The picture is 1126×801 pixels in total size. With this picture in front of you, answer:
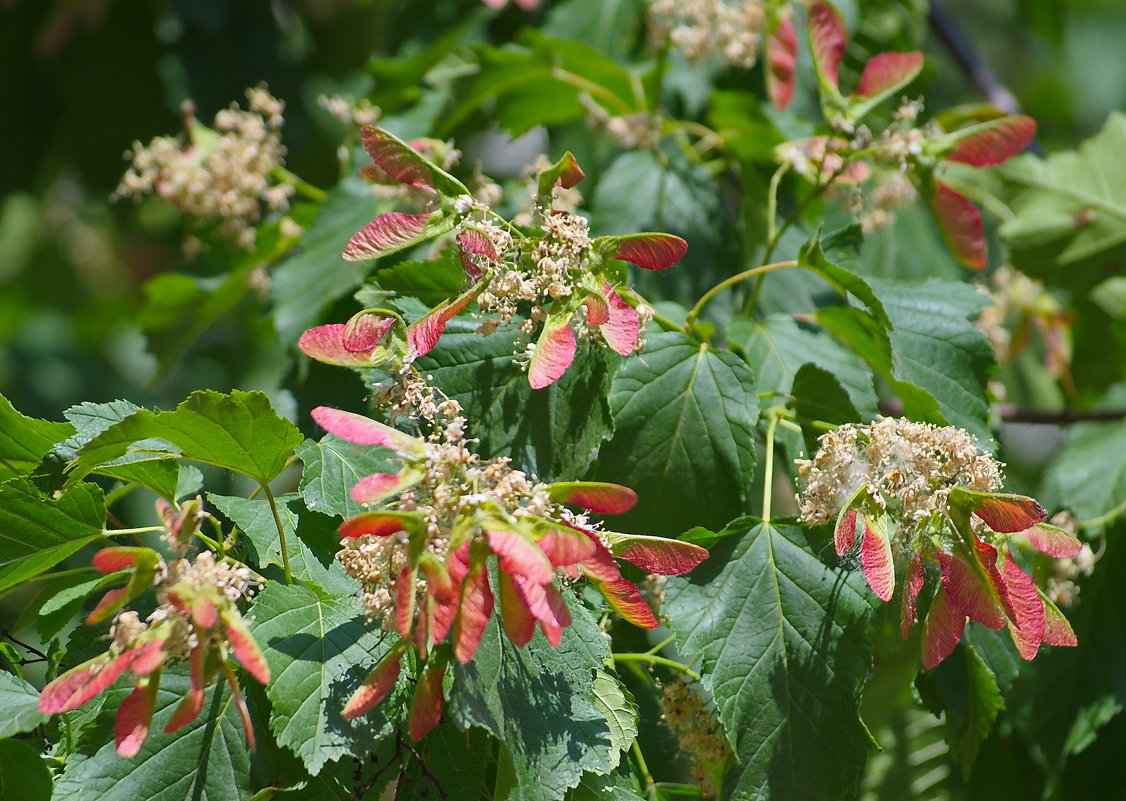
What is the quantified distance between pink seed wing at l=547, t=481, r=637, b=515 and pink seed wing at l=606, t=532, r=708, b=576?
0.07 meters

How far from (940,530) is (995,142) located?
50 cm

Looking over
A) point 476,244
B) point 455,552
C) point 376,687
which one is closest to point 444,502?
point 455,552

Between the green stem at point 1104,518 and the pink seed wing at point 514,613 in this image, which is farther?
the green stem at point 1104,518

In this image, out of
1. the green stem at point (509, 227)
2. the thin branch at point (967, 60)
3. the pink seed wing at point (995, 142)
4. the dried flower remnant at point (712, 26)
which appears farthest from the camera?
the thin branch at point (967, 60)

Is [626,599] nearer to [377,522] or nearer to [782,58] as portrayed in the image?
[377,522]

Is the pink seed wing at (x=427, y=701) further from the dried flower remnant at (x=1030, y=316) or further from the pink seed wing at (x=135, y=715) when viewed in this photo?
the dried flower remnant at (x=1030, y=316)

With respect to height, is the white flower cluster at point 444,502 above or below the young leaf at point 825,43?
below

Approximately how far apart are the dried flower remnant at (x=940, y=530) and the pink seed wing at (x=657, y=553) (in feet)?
0.41

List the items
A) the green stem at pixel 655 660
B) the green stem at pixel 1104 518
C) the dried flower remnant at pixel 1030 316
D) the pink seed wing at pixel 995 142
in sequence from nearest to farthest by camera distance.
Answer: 1. the green stem at pixel 655 660
2. the pink seed wing at pixel 995 142
3. the green stem at pixel 1104 518
4. the dried flower remnant at pixel 1030 316

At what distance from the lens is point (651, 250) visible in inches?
33.7

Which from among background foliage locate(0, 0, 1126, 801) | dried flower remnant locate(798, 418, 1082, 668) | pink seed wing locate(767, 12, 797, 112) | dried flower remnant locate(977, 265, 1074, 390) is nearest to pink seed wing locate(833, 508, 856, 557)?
dried flower remnant locate(798, 418, 1082, 668)

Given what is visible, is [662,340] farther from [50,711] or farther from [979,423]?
[50,711]

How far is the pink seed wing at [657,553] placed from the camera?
787mm

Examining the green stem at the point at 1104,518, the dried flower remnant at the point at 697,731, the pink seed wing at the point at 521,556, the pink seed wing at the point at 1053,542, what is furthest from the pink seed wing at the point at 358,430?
the green stem at the point at 1104,518
